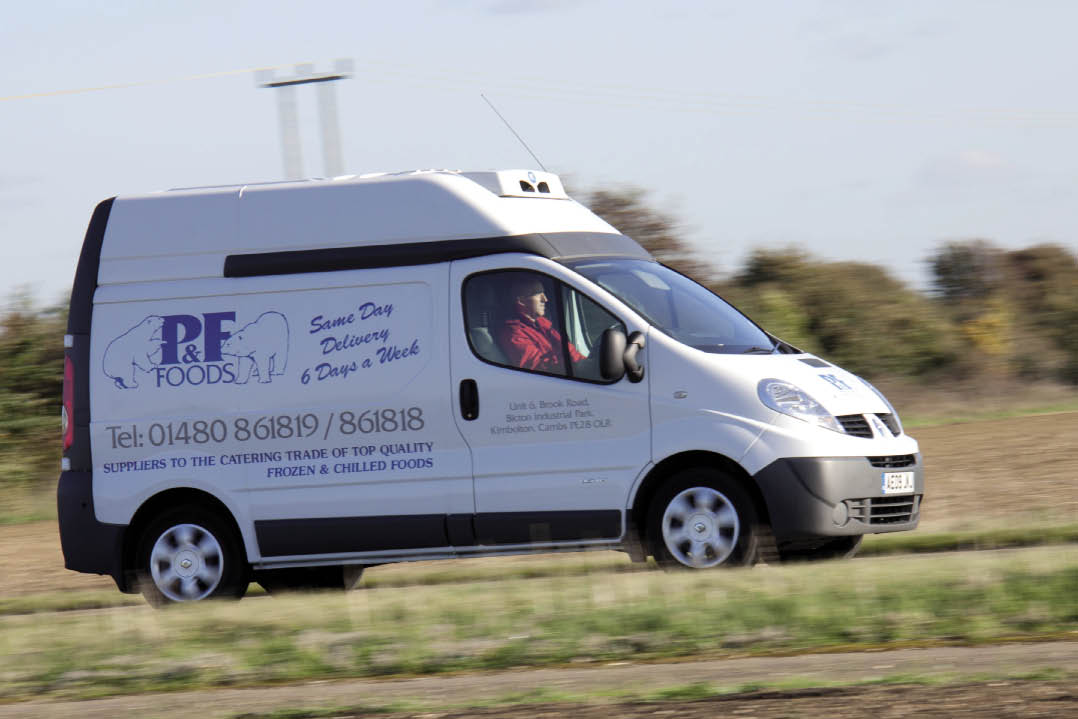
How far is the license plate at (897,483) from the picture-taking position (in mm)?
9094

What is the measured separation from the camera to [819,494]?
8.79 m

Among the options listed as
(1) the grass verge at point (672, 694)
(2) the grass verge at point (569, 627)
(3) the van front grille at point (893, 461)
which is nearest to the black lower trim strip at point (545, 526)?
(2) the grass verge at point (569, 627)

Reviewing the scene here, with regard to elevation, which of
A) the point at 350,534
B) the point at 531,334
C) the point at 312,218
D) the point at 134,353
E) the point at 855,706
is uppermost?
the point at 312,218

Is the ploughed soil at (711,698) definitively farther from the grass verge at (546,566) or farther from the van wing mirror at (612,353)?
the grass verge at (546,566)

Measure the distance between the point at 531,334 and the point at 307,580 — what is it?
2.45 meters

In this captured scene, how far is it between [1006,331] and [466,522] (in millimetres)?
18428

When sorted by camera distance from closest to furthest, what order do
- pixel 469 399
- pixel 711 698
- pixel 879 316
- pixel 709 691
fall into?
1. pixel 711 698
2. pixel 709 691
3. pixel 469 399
4. pixel 879 316

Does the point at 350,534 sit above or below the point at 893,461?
below

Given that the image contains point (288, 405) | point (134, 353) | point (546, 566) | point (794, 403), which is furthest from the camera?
point (546, 566)

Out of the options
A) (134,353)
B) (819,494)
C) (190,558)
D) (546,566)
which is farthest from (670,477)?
(134,353)

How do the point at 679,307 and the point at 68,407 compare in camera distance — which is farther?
the point at 68,407

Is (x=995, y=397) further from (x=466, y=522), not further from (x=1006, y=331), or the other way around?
(x=466, y=522)

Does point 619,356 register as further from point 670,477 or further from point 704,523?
point 704,523

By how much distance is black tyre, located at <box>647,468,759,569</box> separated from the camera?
8.85 meters
